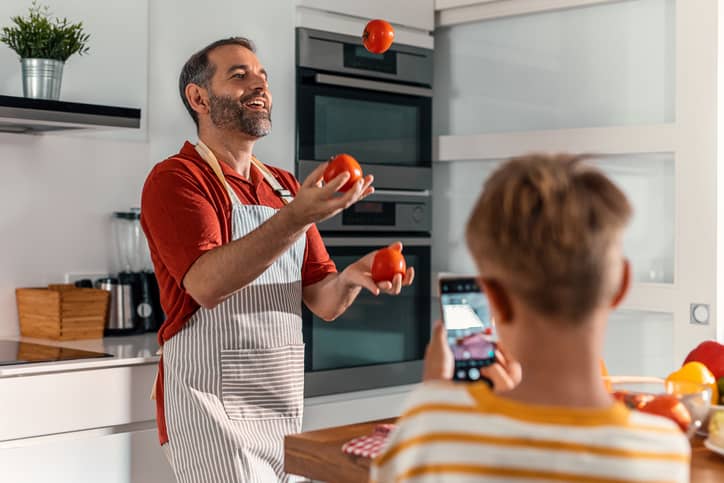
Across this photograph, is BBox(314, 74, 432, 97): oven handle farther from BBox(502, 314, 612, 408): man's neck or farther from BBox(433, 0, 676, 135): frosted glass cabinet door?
BBox(502, 314, 612, 408): man's neck

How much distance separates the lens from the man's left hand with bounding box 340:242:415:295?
5.90ft

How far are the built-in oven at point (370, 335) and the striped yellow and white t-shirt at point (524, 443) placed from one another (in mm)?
1968

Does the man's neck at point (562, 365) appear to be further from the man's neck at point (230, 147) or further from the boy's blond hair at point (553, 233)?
the man's neck at point (230, 147)

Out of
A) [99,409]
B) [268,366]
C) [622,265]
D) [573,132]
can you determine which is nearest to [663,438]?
[622,265]

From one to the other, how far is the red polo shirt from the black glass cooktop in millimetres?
290

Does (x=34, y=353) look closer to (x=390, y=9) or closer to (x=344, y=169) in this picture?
(x=344, y=169)

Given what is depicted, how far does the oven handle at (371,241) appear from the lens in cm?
→ 296

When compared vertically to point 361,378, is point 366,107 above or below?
above

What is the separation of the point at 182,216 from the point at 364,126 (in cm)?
124

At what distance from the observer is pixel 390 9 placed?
315 centimetres

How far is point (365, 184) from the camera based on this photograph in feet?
5.82

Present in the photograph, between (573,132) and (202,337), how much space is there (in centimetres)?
151

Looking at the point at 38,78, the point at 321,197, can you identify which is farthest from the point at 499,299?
the point at 38,78

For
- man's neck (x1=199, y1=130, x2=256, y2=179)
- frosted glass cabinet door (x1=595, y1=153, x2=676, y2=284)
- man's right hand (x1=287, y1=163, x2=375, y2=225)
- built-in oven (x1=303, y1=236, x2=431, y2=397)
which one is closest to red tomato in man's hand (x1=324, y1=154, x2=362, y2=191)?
man's right hand (x1=287, y1=163, x2=375, y2=225)
